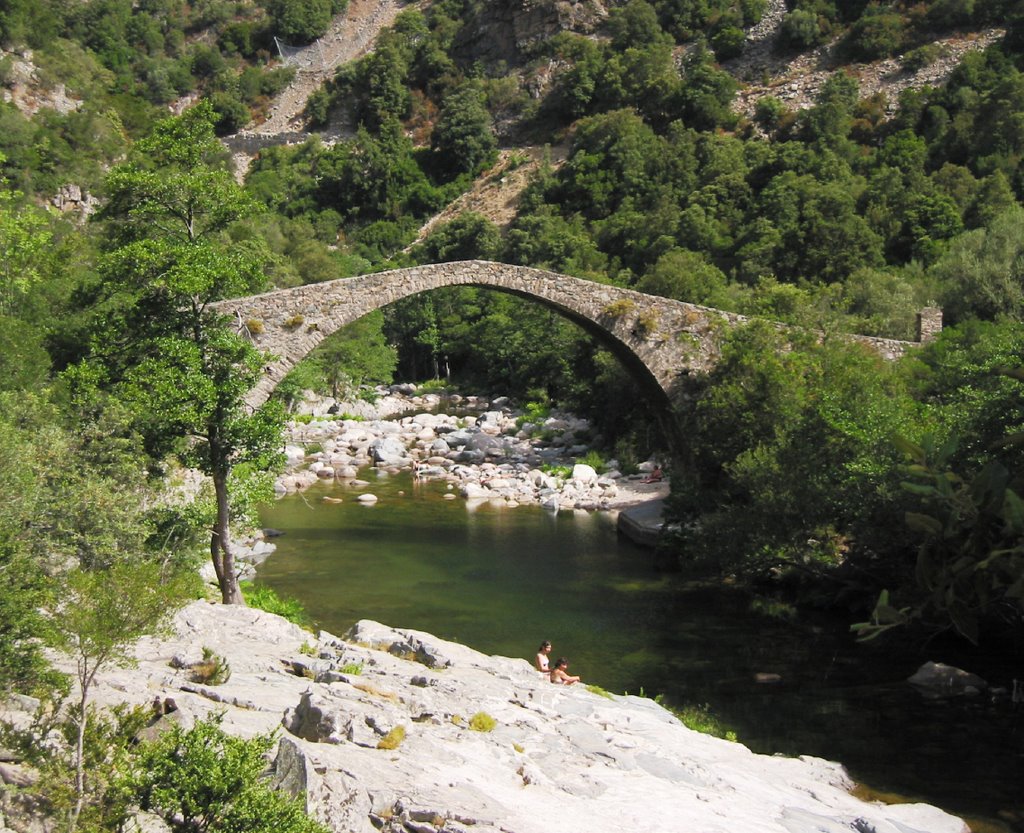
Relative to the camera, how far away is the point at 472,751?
7855 mm

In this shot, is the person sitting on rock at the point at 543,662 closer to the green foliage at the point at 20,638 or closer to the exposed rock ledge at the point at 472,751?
the exposed rock ledge at the point at 472,751

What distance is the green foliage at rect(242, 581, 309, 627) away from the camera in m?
14.0

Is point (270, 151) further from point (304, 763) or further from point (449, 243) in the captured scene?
point (304, 763)

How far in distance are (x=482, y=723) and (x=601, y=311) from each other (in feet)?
45.7

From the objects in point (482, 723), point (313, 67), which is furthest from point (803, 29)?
point (482, 723)

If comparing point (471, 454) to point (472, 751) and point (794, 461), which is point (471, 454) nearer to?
point (794, 461)

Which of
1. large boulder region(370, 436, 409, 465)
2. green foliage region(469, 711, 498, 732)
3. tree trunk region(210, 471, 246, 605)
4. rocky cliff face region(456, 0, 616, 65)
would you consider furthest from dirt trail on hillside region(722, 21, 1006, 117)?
green foliage region(469, 711, 498, 732)

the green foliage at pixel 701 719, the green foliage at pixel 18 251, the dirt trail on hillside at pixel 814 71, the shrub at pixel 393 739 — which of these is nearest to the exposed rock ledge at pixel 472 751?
the shrub at pixel 393 739

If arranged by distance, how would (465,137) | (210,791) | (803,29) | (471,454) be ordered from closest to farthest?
(210,791), (471,454), (803,29), (465,137)

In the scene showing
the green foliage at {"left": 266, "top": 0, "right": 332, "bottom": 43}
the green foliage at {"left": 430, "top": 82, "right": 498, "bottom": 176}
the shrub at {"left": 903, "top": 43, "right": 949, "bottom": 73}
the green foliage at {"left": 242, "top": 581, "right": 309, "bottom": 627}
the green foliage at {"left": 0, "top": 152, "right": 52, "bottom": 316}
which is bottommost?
the green foliage at {"left": 242, "top": 581, "right": 309, "bottom": 627}

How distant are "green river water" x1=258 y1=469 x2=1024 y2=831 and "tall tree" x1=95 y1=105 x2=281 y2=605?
3984mm

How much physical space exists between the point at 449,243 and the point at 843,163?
2238 centimetres

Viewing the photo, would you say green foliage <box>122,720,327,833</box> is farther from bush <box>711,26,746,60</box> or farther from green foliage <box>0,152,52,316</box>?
bush <box>711,26,746,60</box>

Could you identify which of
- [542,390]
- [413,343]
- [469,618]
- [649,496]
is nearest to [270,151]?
[413,343]
